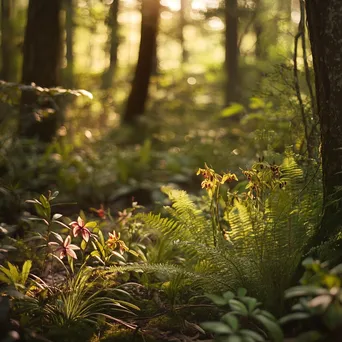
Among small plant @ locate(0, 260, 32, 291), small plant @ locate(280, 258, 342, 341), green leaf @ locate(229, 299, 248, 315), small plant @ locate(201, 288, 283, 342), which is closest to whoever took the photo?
small plant @ locate(280, 258, 342, 341)

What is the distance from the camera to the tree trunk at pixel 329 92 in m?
3.02

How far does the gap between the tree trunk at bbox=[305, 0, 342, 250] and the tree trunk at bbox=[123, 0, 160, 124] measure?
306 inches

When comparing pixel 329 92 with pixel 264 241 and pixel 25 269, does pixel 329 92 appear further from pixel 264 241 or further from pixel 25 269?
pixel 25 269

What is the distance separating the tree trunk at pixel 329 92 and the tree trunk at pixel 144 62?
7.77 meters

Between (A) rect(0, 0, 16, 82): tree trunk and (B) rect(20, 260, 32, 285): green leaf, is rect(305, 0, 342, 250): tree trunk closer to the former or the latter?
(B) rect(20, 260, 32, 285): green leaf

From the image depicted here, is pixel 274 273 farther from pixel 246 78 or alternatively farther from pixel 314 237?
pixel 246 78

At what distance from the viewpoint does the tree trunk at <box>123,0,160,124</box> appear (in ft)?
34.4

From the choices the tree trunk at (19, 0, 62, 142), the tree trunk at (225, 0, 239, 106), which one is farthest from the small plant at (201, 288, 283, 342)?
the tree trunk at (225, 0, 239, 106)

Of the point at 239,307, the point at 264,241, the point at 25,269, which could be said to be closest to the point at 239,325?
the point at 239,307

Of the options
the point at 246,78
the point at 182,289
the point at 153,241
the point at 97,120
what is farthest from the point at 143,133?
the point at 246,78

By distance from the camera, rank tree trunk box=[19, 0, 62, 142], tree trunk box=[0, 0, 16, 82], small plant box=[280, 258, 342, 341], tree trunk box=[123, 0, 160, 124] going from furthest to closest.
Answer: tree trunk box=[0, 0, 16, 82] → tree trunk box=[123, 0, 160, 124] → tree trunk box=[19, 0, 62, 142] → small plant box=[280, 258, 342, 341]

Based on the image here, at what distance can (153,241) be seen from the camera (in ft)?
15.5

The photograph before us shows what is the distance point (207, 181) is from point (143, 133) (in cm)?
771

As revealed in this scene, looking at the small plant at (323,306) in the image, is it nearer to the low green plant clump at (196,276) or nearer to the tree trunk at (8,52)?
the low green plant clump at (196,276)
